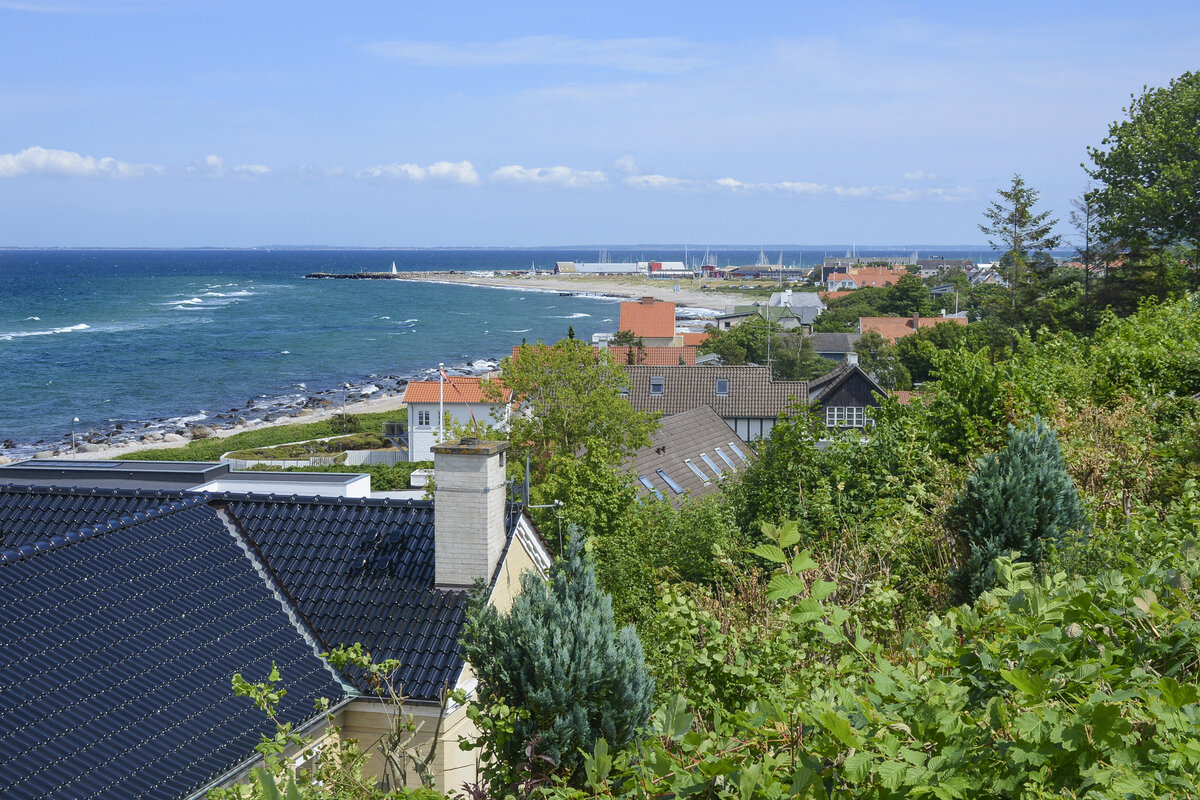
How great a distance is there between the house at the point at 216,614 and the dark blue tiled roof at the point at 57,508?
3 cm

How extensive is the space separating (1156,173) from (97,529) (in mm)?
39050

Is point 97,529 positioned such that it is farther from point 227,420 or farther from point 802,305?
point 802,305

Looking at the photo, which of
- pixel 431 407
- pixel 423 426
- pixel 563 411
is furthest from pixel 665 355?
pixel 563 411

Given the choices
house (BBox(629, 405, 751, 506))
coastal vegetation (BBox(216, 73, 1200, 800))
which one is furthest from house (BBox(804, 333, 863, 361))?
coastal vegetation (BBox(216, 73, 1200, 800))

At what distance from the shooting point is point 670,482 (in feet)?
99.9

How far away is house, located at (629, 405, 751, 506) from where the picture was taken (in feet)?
99.0

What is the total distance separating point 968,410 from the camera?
17.3 metres

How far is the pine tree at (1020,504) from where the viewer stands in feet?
37.5

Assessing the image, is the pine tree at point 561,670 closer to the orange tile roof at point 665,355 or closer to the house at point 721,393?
the house at point 721,393

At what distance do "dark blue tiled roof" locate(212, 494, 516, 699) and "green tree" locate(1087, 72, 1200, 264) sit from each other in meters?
32.9

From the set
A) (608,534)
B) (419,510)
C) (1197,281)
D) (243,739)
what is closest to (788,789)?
(243,739)

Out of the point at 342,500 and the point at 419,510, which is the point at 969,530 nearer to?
the point at 419,510

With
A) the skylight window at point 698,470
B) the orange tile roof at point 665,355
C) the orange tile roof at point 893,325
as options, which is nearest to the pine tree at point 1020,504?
the skylight window at point 698,470

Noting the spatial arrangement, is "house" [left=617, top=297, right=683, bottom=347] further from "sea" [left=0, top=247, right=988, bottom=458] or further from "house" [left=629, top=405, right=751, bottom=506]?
"house" [left=629, top=405, right=751, bottom=506]
